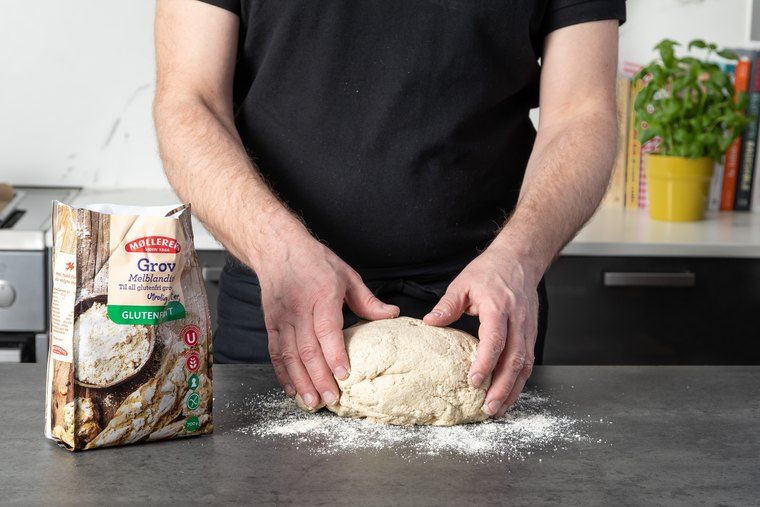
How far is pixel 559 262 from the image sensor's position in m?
1.96

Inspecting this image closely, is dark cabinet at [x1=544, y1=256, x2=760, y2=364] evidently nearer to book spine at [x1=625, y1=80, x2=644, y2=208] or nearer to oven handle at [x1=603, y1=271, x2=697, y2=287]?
oven handle at [x1=603, y1=271, x2=697, y2=287]

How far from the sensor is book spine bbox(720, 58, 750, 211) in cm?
232

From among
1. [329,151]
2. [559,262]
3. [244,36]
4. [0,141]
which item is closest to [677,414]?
[329,151]

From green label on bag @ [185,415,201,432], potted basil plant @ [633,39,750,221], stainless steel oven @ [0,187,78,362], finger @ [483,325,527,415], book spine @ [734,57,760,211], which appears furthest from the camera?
book spine @ [734,57,760,211]

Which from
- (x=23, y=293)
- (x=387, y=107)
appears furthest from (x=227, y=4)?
(x=23, y=293)

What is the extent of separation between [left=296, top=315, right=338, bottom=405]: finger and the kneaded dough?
13mm

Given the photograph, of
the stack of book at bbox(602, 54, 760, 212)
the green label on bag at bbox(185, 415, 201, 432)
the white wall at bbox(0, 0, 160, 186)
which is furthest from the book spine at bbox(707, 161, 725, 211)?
the green label on bag at bbox(185, 415, 201, 432)

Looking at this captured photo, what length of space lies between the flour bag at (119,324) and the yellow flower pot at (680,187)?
1.58m

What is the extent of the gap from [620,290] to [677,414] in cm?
99

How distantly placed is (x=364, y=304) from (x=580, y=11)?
57 cm

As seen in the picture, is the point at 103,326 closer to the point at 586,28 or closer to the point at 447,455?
the point at 447,455

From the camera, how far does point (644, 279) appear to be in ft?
6.40

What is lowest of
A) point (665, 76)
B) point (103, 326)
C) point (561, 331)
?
point (561, 331)

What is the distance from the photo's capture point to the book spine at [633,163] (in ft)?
7.68
